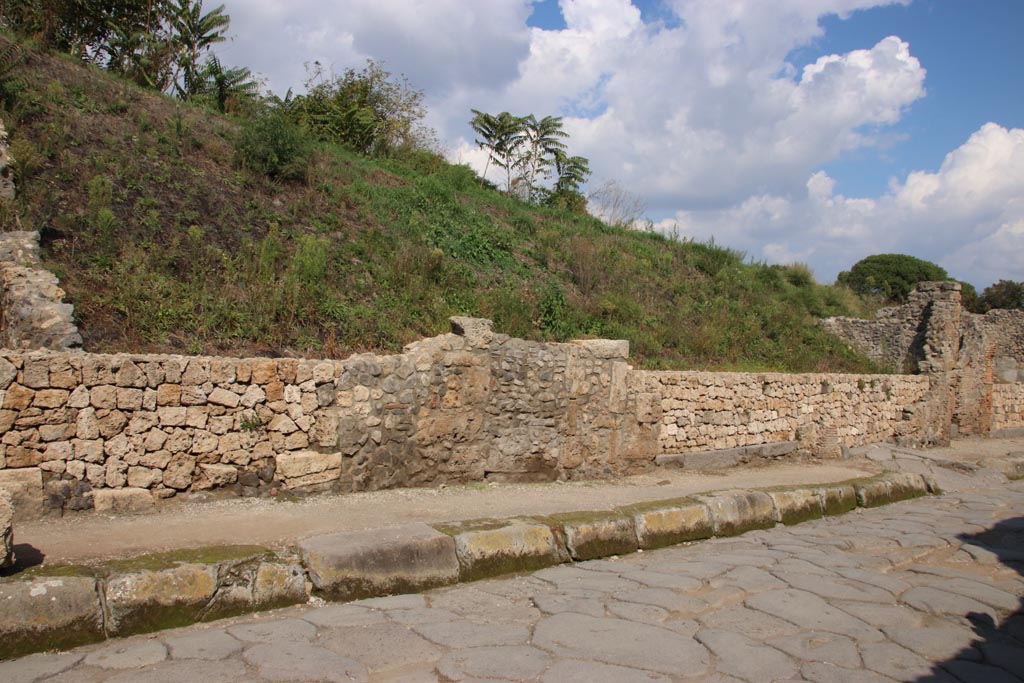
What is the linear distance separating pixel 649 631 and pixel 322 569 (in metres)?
1.97

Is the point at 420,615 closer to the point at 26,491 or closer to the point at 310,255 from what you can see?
the point at 26,491

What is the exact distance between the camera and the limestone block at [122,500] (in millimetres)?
5777

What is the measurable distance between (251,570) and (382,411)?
3297mm

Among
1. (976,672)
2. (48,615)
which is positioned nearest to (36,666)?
(48,615)

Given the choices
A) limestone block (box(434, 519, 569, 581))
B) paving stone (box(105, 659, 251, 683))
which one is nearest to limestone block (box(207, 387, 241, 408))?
limestone block (box(434, 519, 569, 581))

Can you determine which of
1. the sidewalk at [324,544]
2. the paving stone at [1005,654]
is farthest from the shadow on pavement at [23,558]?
the paving stone at [1005,654]

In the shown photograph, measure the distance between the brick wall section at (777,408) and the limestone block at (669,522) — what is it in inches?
140

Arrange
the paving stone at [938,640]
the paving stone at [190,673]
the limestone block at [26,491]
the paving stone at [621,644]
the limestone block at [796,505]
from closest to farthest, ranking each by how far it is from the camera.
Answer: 1. the paving stone at [190,673]
2. the paving stone at [621,644]
3. the paving stone at [938,640]
4. the limestone block at [26,491]
5. the limestone block at [796,505]

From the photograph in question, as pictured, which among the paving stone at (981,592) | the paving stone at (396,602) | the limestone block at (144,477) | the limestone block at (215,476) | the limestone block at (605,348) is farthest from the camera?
the limestone block at (605,348)

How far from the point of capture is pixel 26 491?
17.9ft

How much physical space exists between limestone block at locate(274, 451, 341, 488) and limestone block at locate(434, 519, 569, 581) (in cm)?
210

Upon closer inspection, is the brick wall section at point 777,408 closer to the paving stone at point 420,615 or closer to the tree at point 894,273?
the paving stone at point 420,615

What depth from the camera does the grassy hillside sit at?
8.71 metres

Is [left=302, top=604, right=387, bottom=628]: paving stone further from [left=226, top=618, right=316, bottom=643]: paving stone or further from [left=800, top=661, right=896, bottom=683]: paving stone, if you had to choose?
[left=800, top=661, right=896, bottom=683]: paving stone
